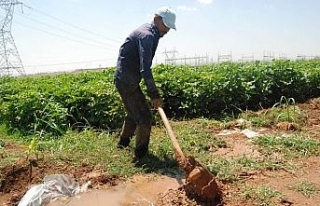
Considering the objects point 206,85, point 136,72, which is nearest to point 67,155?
point 136,72

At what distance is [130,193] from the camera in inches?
172

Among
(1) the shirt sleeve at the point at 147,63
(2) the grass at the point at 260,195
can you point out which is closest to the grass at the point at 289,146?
(2) the grass at the point at 260,195

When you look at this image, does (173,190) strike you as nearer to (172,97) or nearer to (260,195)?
(260,195)

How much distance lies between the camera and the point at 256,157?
509cm

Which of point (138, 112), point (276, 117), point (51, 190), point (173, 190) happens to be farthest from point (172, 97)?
point (51, 190)

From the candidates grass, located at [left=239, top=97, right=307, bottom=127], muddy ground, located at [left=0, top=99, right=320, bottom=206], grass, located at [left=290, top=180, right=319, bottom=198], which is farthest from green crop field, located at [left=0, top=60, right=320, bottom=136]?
grass, located at [left=290, top=180, right=319, bottom=198]

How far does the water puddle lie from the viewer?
13.8 feet

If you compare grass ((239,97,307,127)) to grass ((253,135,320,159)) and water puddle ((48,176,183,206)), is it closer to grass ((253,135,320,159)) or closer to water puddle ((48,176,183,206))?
grass ((253,135,320,159))

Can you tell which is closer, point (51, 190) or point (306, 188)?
point (306, 188)

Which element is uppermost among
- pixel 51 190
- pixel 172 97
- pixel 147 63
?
pixel 147 63

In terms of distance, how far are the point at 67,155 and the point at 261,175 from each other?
257cm

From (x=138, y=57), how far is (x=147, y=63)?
48 cm

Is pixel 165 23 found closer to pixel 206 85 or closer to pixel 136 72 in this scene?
pixel 136 72

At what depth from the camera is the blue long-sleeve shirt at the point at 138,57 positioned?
4.66 meters
